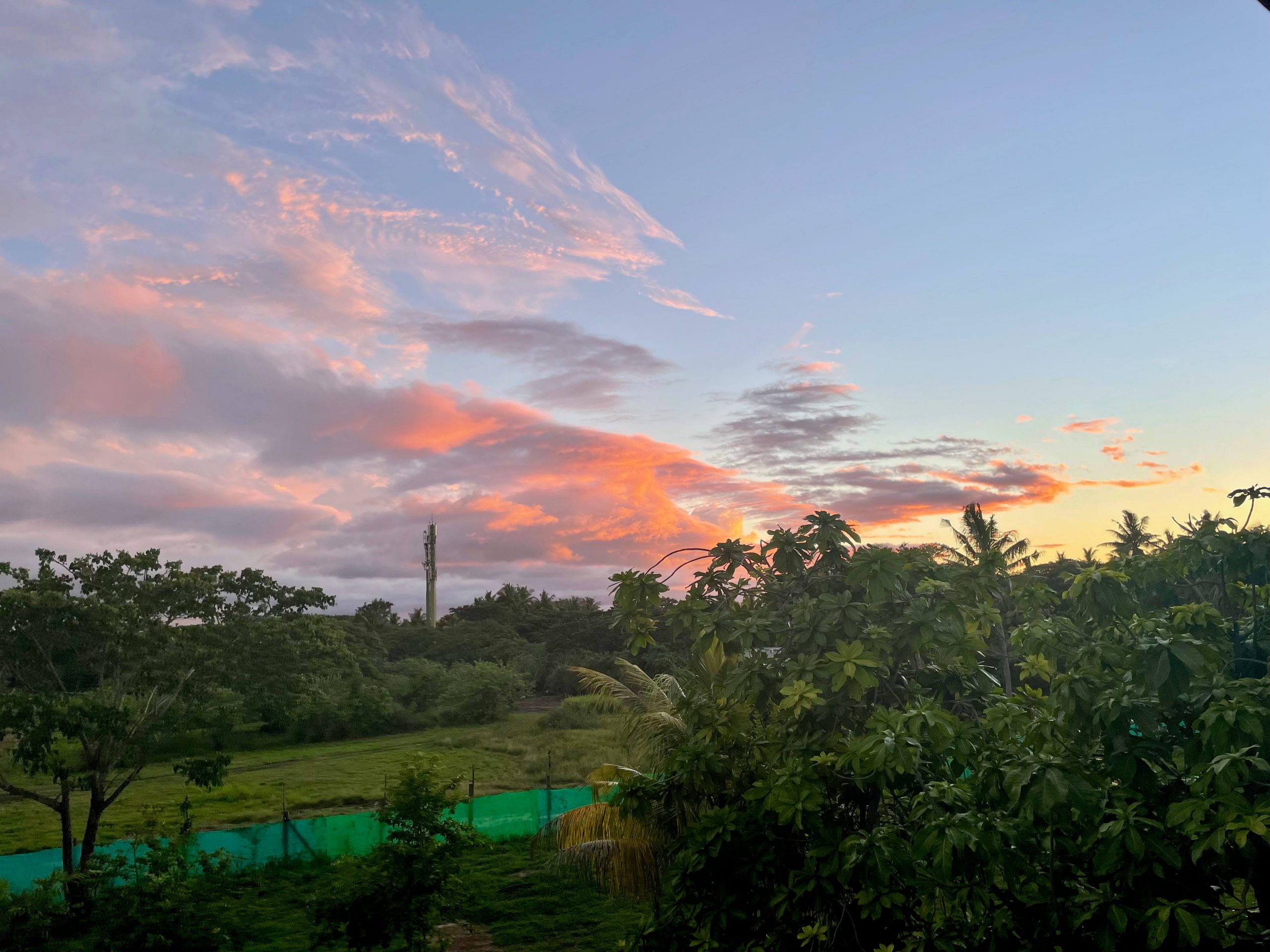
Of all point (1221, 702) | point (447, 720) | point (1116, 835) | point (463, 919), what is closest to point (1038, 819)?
point (1116, 835)

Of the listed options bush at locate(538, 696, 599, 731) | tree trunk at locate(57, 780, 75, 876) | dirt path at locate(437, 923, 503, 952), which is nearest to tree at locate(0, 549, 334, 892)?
tree trunk at locate(57, 780, 75, 876)

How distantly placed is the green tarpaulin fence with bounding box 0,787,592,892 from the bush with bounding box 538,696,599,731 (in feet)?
44.3

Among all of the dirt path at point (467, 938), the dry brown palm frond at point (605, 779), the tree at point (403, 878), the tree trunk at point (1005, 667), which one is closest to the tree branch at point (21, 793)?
the tree at point (403, 878)

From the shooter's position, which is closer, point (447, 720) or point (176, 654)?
point (176, 654)

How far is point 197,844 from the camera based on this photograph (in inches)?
555

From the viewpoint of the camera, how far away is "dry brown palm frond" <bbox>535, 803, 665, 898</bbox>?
11.9 metres

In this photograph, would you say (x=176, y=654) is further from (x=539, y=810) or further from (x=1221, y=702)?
(x=1221, y=702)

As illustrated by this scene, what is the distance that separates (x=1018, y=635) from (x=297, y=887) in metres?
13.8

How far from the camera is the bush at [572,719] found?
31484 millimetres

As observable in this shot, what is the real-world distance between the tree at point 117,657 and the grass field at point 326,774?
1367 mm

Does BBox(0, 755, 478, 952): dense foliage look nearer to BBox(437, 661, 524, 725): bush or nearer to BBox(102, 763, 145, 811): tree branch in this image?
BBox(102, 763, 145, 811): tree branch

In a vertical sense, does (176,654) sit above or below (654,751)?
above

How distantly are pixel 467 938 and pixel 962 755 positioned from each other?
412 inches

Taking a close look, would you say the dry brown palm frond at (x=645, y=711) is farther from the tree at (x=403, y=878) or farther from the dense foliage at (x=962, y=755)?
the dense foliage at (x=962, y=755)
